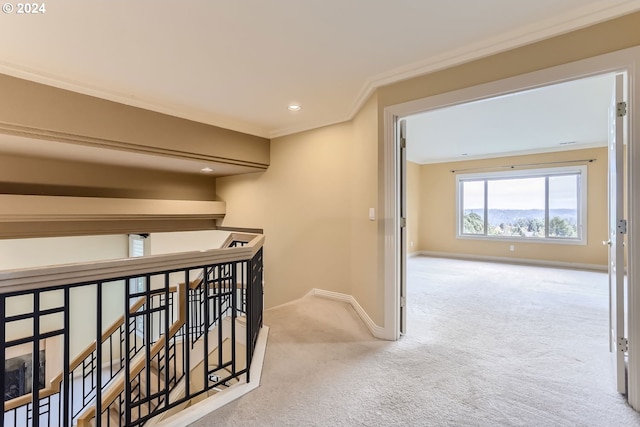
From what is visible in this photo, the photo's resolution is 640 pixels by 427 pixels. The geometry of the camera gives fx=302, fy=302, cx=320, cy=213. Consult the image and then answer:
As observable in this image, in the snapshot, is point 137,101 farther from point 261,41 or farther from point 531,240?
point 531,240

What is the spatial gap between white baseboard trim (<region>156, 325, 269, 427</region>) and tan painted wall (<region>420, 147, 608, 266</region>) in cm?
642

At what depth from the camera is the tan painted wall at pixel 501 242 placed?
5797mm

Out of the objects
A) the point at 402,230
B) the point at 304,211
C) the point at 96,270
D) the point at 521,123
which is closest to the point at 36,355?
the point at 96,270

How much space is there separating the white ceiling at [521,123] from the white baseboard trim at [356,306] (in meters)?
1.96

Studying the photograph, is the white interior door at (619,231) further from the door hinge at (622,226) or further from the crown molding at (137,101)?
the crown molding at (137,101)

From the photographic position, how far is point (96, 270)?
4.49 feet

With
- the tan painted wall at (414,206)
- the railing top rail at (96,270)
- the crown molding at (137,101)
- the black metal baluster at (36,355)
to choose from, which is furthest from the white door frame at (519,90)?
the tan painted wall at (414,206)

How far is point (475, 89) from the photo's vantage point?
2230 mm

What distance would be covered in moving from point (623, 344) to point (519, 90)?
172 cm

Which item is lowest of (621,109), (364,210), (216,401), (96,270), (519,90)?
(216,401)

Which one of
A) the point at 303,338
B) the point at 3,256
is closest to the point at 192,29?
the point at 303,338

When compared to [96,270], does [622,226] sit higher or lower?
higher

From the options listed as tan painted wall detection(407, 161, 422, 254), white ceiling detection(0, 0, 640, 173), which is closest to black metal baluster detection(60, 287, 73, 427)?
white ceiling detection(0, 0, 640, 173)

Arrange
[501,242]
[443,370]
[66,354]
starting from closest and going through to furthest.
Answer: [66,354]
[443,370]
[501,242]
